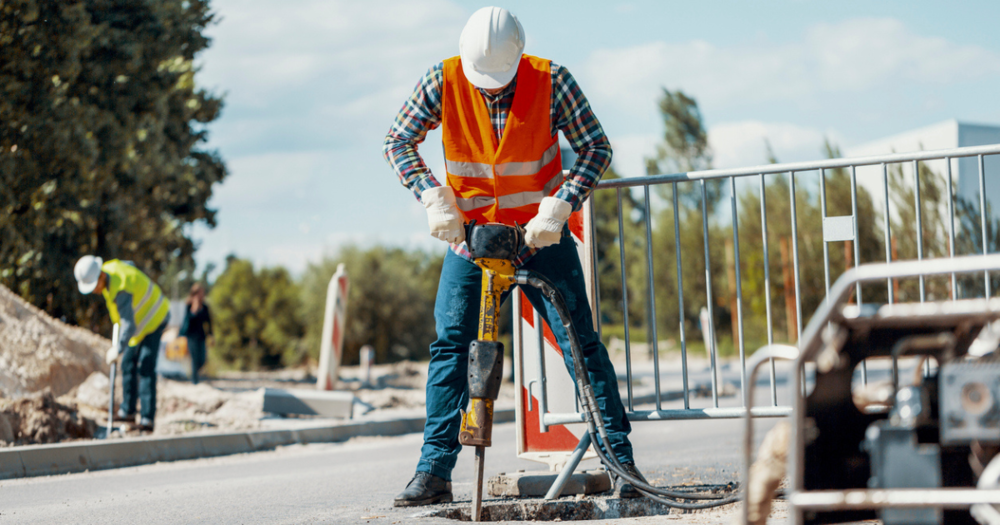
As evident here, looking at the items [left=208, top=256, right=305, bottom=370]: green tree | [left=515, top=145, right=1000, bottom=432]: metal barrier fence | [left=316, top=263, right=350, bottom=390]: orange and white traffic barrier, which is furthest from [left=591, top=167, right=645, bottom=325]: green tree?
[left=515, top=145, right=1000, bottom=432]: metal barrier fence

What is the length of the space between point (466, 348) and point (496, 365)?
66cm

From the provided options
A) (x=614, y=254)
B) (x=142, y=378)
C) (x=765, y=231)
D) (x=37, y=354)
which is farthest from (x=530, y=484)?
(x=614, y=254)

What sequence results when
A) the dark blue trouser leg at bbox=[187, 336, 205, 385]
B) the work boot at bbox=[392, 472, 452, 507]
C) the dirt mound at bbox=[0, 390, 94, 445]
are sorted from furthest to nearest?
1. the dark blue trouser leg at bbox=[187, 336, 205, 385]
2. the dirt mound at bbox=[0, 390, 94, 445]
3. the work boot at bbox=[392, 472, 452, 507]

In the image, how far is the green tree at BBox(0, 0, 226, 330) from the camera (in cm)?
1380

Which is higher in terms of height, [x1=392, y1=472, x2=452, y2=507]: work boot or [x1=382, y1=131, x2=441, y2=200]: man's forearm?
[x1=382, y1=131, x2=441, y2=200]: man's forearm

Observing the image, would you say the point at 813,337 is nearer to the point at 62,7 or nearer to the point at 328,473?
the point at 328,473

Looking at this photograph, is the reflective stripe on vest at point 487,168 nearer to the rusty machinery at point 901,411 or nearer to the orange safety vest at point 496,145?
the orange safety vest at point 496,145

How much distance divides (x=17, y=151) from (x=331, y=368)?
5532mm

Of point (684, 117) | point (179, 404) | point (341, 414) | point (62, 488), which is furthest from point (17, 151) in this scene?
point (684, 117)

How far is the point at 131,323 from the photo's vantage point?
965 cm

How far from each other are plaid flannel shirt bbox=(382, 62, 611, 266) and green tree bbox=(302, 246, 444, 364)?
40.4 m

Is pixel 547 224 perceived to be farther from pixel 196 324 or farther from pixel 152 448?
pixel 196 324

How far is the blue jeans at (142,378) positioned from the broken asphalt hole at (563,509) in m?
6.27

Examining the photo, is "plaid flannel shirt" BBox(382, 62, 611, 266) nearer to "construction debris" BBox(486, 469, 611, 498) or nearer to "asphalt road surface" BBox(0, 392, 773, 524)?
"construction debris" BBox(486, 469, 611, 498)
